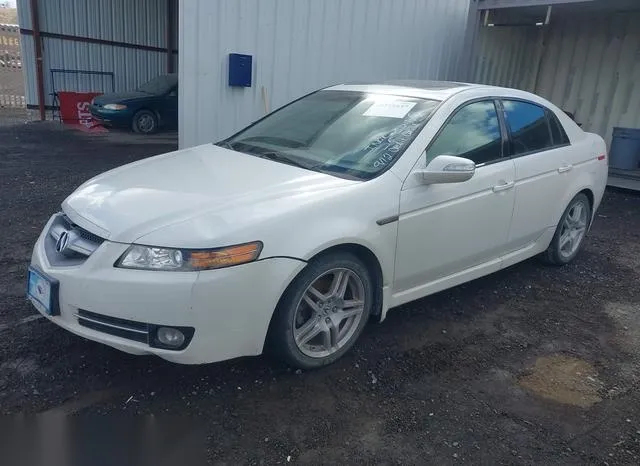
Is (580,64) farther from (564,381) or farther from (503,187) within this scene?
(564,381)

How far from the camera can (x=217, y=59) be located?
6.69m

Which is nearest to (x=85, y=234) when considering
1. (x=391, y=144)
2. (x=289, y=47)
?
(x=391, y=144)

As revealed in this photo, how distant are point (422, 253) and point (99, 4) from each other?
50.5 ft

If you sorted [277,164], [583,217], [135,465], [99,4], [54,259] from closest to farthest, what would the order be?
[135,465] → [54,259] → [277,164] → [583,217] → [99,4]

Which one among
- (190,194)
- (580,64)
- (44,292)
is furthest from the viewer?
(580,64)

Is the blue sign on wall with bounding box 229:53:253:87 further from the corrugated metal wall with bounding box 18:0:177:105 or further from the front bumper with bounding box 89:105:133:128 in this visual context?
the corrugated metal wall with bounding box 18:0:177:105

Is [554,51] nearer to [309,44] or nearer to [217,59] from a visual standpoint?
[309,44]

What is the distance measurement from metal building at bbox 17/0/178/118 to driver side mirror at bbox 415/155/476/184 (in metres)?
13.7

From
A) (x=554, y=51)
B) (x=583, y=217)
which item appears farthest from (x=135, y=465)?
(x=554, y=51)

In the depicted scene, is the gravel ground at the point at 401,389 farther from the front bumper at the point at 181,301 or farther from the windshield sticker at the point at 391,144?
the windshield sticker at the point at 391,144

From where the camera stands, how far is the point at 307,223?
288 centimetres

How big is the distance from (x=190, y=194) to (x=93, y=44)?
14801mm

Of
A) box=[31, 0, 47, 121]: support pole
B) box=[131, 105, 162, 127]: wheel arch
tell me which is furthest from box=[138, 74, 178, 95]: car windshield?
box=[31, 0, 47, 121]: support pole

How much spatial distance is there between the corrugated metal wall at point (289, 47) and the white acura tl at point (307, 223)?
2680 mm
